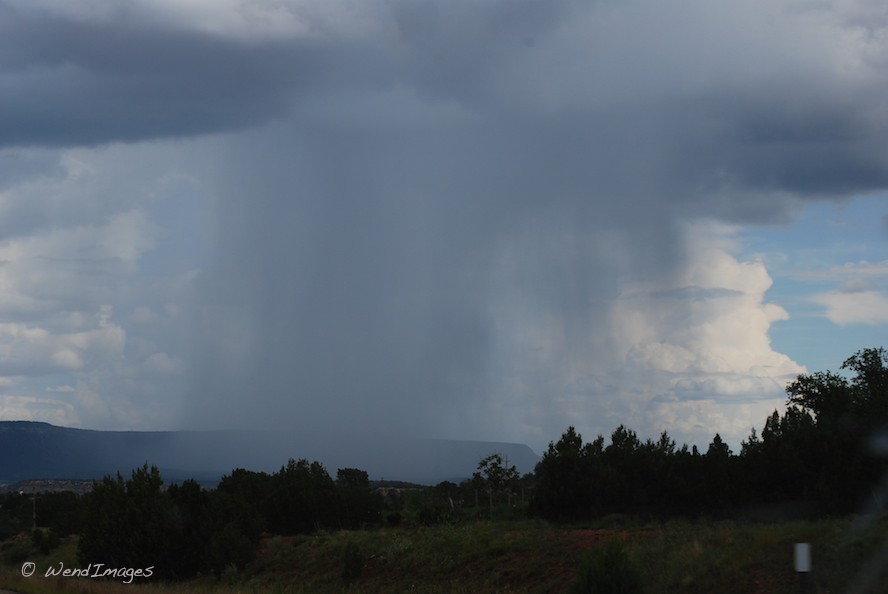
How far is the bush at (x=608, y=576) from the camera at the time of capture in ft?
74.9

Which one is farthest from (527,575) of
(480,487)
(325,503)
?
(480,487)

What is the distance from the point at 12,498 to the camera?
12206 centimetres

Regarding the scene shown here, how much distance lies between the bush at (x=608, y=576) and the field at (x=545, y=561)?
52 mm

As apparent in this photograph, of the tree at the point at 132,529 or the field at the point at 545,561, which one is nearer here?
the field at the point at 545,561

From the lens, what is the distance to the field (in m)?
24.8

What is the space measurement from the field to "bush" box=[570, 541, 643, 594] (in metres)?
0.05

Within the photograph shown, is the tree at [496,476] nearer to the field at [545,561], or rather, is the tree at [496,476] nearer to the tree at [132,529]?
the field at [545,561]

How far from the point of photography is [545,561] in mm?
34188

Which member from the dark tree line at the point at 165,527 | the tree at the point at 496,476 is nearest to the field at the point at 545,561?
the dark tree line at the point at 165,527

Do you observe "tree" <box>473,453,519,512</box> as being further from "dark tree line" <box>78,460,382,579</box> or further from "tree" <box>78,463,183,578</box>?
"tree" <box>78,463,183,578</box>

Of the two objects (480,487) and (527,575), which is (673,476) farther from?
(480,487)

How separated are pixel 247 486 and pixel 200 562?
81.1 ft

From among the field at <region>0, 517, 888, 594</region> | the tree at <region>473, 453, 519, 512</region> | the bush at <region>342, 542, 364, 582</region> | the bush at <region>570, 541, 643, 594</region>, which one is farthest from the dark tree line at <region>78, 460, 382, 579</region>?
the tree at <region>473, 453, 519, 512</region>

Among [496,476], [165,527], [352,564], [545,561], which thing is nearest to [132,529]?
[165,527]
